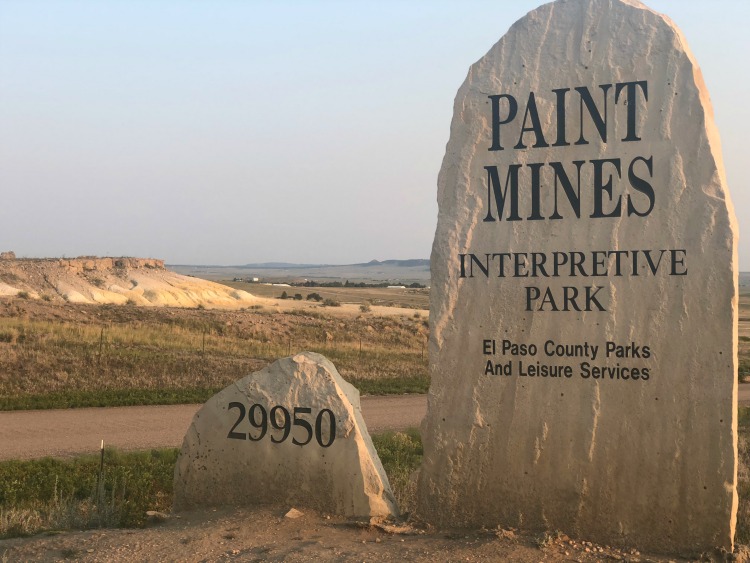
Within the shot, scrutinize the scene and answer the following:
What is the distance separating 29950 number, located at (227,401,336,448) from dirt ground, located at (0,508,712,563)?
708 millimetres

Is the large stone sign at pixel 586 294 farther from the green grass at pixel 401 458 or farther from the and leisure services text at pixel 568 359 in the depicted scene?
the green grass at pixel 401 458

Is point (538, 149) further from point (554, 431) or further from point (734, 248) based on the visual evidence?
point (554, 431)

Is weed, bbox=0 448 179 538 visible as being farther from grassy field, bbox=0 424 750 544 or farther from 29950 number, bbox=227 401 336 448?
29950 number, bbox=227 401 336 448

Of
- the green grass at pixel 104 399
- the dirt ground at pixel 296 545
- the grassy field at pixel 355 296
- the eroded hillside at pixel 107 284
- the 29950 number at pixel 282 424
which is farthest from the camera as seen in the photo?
the grassy field at pixel 355 296

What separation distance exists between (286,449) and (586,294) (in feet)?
8.76

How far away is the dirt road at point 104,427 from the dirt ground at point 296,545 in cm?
697

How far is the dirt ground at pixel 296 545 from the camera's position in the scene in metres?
5.37

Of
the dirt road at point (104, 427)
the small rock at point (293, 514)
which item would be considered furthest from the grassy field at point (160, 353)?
the small rock at point (293, 514)

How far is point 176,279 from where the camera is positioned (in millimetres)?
67062

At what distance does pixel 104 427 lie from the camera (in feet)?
48.4

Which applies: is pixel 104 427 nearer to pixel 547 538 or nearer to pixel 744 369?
pixel 547 538

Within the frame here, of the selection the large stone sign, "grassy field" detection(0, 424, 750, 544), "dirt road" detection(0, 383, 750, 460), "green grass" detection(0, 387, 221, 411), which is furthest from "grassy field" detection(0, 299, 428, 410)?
the large stone sign

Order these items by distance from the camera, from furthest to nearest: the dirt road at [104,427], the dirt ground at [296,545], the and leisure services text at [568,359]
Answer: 1. the dirt road at [104,427]
2. the and leisure services text at [568,359]
3. the dirt ground at [296,545]

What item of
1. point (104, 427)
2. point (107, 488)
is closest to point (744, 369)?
point (104, 427)
